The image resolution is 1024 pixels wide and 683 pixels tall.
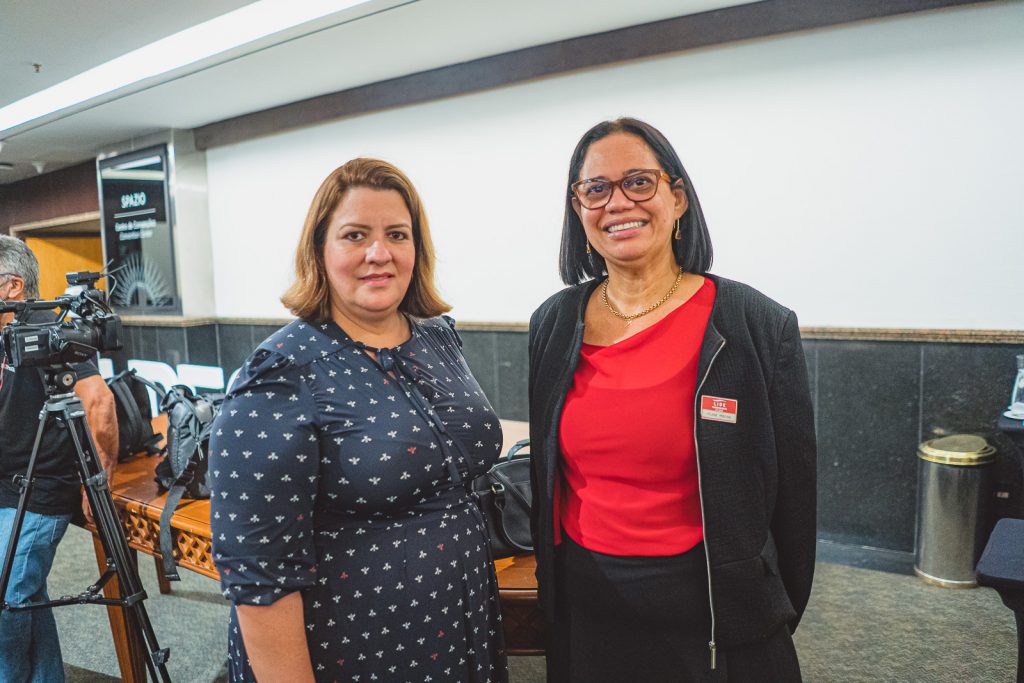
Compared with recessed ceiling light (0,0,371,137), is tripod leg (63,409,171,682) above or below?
below

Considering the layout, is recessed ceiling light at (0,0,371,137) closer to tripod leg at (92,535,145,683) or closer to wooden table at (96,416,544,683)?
wooden table at (96,416,544,683)

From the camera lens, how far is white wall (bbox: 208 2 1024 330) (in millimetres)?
3178

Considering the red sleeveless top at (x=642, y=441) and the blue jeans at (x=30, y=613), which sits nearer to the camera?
the red sleeveless top at (x=642, y=441)

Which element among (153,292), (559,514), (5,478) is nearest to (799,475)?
(559,514)

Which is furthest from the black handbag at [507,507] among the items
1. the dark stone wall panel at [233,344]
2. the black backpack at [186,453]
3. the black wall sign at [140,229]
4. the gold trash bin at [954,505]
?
the black wall sign at [140,229]

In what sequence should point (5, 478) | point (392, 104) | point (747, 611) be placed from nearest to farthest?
point (747, 611), point (5, 478), point (392, 104)

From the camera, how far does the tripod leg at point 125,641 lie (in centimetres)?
224

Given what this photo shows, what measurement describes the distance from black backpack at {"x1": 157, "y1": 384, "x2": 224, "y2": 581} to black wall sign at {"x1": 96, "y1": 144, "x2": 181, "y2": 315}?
4.59 meters

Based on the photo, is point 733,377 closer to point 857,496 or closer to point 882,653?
point 882,653

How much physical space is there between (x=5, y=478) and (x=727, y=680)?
2291 millimetres

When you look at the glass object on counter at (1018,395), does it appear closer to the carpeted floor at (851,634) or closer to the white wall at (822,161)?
the white wall at (822,161)

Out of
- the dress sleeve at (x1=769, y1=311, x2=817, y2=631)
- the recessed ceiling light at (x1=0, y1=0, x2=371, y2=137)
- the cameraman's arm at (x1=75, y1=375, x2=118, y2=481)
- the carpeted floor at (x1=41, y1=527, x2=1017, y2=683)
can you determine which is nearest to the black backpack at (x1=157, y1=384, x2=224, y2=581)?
the cameraman's arm at (x1=75, y1=375, x2=118, y2=481)

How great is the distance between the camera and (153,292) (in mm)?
6449

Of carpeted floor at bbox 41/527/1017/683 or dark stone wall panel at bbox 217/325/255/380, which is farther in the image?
dark stone wall panel at bbox 217/325/255/380
